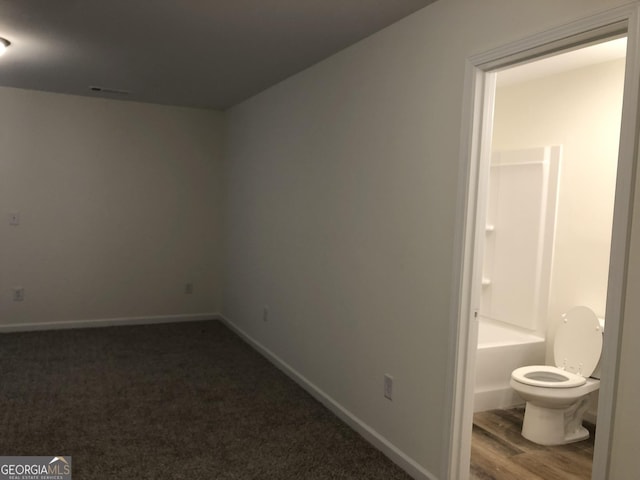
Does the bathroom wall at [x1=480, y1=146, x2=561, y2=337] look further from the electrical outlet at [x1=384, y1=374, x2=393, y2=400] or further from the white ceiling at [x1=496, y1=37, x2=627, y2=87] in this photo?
the electrical outlet at [x1=384, y1=374, x2=393, y2=400]

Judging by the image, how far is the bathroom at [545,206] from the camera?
3.57 meters

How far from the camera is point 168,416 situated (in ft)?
11.1

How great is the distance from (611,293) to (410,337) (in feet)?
3.93

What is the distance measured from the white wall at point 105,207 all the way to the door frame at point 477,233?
3931 millimetres

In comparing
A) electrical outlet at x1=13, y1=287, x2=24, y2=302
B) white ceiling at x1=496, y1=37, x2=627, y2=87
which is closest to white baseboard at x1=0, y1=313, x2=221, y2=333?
electrical outlet at x1=13, y1=287, x2=24, y2=302

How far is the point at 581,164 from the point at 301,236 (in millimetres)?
1958

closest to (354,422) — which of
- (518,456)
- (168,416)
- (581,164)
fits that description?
(518,456)

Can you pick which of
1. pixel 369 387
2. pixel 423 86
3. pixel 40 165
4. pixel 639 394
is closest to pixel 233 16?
pixel 423 86

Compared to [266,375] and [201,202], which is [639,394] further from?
[201,202]

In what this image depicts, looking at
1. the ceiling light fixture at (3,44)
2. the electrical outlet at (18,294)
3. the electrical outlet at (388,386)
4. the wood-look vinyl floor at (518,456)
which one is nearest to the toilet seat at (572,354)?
the wood-look vinyl floor at (518,456)

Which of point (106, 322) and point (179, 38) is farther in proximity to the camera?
point (106, 322)

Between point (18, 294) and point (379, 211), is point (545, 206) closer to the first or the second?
point (379, 211)

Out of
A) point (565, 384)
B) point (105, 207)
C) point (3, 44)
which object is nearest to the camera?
point (565, 384)

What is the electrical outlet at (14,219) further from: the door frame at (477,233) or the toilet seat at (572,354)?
the toilet seat at (572,354)
